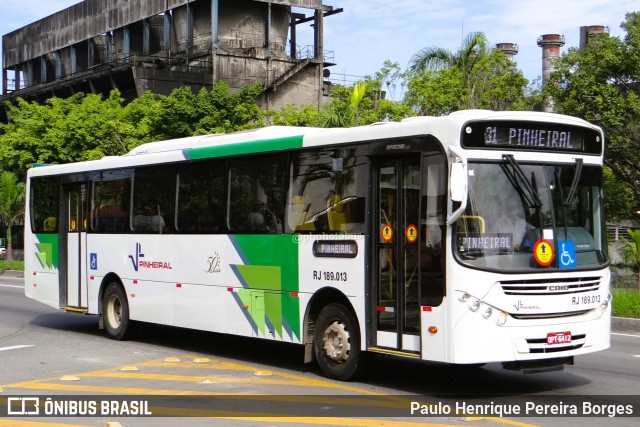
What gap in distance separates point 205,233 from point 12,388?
390 centimetres

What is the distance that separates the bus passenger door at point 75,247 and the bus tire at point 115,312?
2.64 feet

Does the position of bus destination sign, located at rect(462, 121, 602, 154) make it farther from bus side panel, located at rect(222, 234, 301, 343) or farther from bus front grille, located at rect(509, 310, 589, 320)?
bus side panel, located at rect(222, 234, 301, 343)

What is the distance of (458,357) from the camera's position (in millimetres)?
A: 9836

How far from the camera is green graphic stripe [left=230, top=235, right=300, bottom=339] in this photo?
12.3m

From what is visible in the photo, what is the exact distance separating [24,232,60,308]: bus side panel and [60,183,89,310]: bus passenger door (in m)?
0.25

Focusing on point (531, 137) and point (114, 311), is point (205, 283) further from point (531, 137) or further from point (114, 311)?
point (531, 137)

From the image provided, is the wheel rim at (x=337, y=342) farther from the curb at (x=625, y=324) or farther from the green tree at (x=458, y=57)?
the green tree at (x=458, y=57)

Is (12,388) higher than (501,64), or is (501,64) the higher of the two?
(501,64)

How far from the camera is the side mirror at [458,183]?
963 centimetres

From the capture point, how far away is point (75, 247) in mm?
17625

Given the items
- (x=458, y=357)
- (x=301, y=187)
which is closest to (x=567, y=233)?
(x=458, y=357)

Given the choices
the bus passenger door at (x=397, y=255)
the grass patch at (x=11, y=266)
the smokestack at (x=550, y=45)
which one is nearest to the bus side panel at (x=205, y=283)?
the bus passenger door at (x=397, y=255)

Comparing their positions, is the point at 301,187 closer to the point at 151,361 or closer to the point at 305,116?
the point at 151,361

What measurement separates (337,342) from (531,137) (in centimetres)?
343
